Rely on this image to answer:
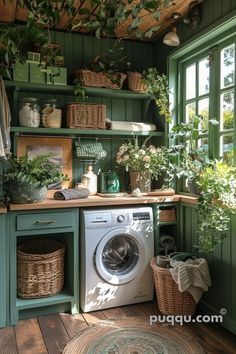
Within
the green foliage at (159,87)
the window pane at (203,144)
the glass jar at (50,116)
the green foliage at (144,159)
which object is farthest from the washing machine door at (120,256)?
the green foliage at (159,87)

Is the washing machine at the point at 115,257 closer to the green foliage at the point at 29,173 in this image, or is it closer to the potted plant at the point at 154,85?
the green foliage at the point at 29,173

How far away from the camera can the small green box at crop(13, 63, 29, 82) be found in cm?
261

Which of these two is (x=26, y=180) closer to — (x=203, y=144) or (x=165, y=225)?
(x=165, y=225)

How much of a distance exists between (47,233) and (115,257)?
0.67 meters

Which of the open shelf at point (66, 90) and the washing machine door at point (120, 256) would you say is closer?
the washing machine door at point (120, 256)

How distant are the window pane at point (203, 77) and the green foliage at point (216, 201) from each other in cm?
80

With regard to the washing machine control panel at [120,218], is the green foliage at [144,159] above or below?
Answer: above

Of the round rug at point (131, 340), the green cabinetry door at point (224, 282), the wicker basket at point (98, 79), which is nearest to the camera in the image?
the round rug at point (131, 340)

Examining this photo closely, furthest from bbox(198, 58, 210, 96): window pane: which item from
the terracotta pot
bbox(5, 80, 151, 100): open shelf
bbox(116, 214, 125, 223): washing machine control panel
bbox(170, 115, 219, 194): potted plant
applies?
bbox(116, 214, 125, 223): washing machine control panel

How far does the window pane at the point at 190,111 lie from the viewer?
2.91 m

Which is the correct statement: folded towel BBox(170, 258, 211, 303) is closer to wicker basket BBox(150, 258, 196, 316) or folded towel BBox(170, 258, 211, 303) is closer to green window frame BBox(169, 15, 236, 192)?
wicker basket BBox(150, 258, 196, 316)

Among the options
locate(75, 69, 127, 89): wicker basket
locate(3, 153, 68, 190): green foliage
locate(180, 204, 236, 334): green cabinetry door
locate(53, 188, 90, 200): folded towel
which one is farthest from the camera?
locate(75, 69, 127, 89): wicker basket

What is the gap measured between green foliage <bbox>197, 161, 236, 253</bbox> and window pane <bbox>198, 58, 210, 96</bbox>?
800 millimetres

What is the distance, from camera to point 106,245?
2.62m
